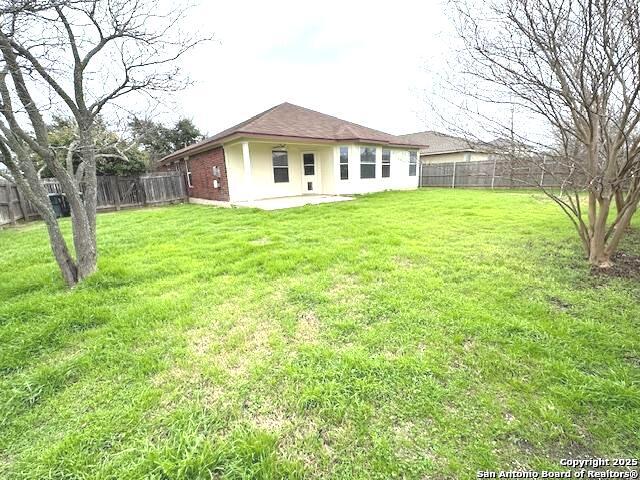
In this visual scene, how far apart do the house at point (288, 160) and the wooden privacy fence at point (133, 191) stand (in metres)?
0.72

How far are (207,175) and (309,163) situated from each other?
4.42 metres

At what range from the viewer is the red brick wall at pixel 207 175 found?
11.0 m

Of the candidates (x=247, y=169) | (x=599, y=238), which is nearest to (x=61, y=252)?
(x=599, y=238)

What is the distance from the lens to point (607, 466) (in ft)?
4.39

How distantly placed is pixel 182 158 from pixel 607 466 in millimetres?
16007

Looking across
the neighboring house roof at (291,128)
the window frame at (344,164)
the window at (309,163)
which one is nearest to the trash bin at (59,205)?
the neighboring house roof at (291,128)

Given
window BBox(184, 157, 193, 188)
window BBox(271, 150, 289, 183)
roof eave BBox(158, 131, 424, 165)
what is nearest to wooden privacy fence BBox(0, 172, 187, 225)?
window BBox(184, 157, 193, 188)

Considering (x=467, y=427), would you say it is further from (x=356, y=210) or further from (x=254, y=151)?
(x=254, y=151)

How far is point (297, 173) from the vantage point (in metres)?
12.7

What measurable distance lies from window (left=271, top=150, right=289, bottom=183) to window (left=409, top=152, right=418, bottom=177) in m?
7.47

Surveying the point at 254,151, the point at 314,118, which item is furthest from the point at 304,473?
the point at 314,118

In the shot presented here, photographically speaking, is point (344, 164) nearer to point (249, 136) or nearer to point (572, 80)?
point (249, 136)

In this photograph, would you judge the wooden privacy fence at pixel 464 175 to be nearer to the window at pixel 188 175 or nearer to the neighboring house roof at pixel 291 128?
the neighboring house roof at pixel 291 128

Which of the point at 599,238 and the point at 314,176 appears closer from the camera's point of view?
the point at 599,238
